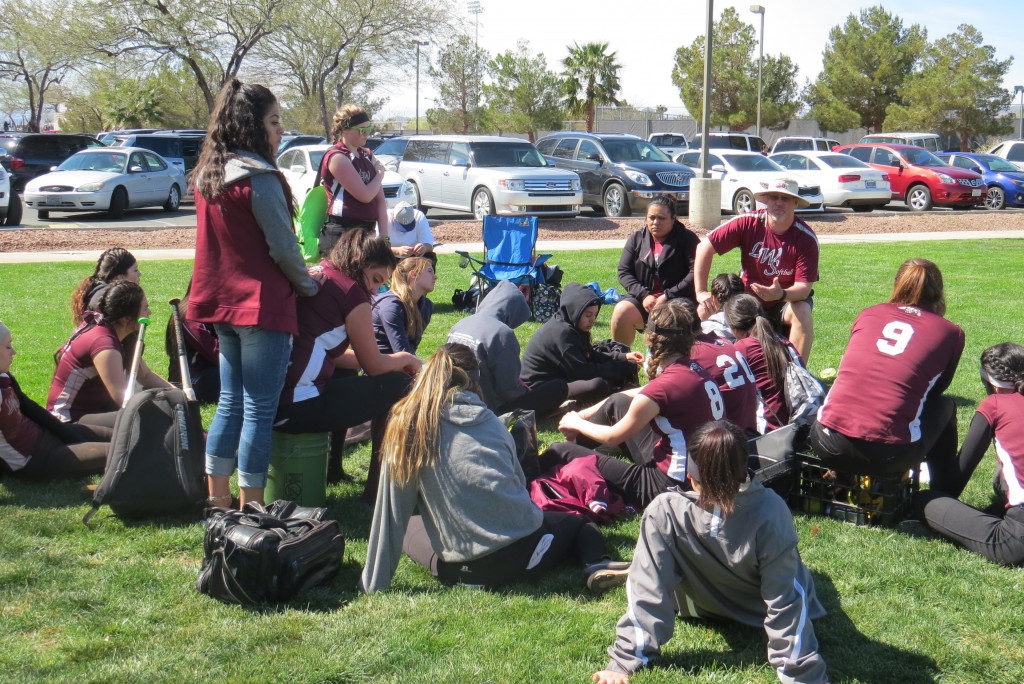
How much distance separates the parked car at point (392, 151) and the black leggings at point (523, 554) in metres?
17.2

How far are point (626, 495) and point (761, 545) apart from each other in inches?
61.3

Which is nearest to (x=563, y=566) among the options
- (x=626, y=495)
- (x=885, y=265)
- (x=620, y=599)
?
(x=620, y=599)

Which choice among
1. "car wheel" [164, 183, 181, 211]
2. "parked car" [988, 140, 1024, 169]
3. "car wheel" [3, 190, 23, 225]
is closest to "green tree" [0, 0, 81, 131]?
"car wheel" [164, 183, 181, 211]

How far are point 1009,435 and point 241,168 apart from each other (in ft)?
11.6

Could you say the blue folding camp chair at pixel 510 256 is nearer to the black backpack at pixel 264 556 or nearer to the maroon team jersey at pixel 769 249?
the maroon team jersey at pixel 769 249

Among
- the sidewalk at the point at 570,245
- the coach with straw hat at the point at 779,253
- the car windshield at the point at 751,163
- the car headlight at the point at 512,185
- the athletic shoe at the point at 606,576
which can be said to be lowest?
the athletic shoe at the point at 606,576

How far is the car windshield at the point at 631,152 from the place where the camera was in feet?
70.8

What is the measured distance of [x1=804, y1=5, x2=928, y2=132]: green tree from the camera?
47.9m

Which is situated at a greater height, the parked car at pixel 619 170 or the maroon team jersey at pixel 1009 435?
the parked car at pixel 619 170

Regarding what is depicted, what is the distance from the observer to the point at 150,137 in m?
25.8

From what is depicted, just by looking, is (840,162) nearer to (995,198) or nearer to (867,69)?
(995,198)

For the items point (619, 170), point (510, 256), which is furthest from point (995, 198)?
point (510, 256)

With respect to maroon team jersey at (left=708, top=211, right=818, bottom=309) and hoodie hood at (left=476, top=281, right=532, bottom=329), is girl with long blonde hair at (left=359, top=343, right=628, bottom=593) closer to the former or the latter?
hoodie hood at (left=476, top=281, right=532, bottom=329)

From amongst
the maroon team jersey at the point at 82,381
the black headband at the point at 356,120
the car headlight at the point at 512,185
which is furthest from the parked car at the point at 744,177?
the maroon team jersey at the point at 82,381
